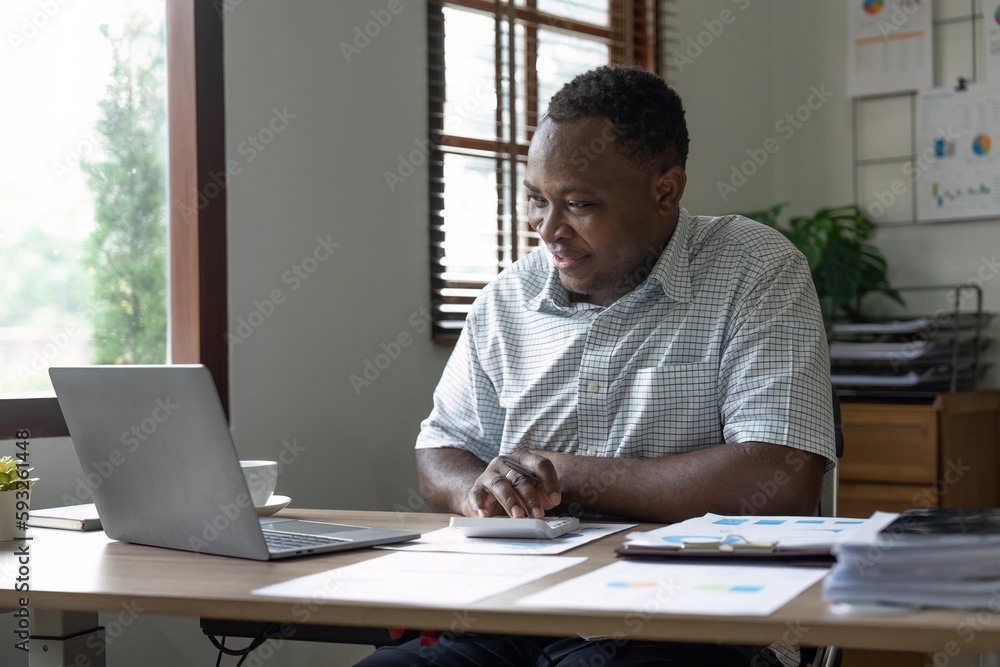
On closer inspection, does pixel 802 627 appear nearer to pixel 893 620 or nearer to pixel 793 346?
pixel 893 620

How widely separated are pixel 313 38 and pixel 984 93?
219cm

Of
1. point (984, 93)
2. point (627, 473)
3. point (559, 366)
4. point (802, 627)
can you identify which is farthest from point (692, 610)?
point (984, 93)

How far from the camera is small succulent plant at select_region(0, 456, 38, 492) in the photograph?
148cm

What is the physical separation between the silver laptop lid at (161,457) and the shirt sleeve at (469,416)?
25.7 inches

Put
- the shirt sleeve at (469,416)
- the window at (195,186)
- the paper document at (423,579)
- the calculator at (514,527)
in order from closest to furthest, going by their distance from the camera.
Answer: the paper document at (423,579) → the calculator at (514,527) → the shirt sleeve at (469,416) → the window at (195,186)

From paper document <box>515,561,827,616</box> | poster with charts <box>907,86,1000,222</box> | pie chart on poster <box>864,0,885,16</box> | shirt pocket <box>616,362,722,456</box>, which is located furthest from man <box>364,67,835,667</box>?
pie chart on poster <box>864,0,885,16</box>

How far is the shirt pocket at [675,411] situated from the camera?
1707 mm

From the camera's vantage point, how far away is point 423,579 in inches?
42.8

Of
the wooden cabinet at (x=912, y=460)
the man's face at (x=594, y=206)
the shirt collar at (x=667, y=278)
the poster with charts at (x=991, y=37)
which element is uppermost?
the poster with charts at (x=991, y=37)

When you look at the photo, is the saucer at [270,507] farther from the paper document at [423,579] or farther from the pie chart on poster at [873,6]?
the pie chart on poster at [873,6]

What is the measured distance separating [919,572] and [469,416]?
110cm

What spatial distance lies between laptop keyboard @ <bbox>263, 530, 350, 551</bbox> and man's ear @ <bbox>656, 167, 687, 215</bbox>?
0.87m

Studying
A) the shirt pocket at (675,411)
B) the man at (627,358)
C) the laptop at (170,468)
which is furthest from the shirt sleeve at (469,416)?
the laptop at (170,468)

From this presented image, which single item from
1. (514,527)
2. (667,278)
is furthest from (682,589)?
(667,278)
